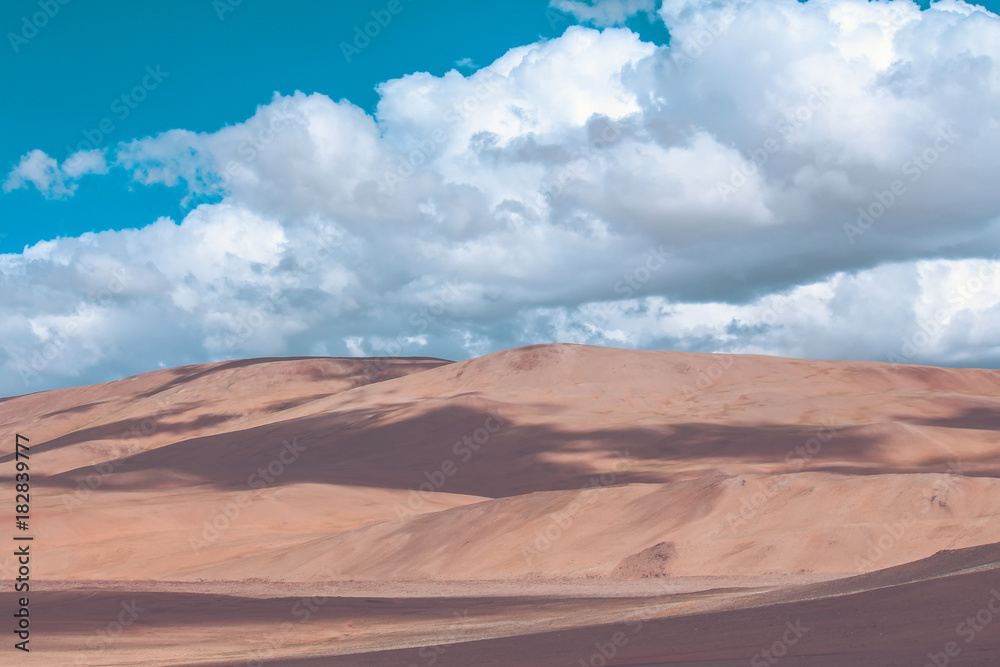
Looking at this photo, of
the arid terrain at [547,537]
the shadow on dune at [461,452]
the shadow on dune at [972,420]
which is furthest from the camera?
the shadow on dune at [972,420]

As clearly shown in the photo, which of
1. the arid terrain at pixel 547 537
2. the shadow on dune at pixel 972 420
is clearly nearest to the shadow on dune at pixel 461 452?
the arid terrain at pixel 547 537

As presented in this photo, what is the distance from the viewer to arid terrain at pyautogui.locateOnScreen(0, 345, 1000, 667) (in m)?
14.8

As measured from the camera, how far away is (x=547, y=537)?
102 feet

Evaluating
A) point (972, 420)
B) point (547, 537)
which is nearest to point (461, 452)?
point (547, 537)

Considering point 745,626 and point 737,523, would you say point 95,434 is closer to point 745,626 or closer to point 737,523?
point 737,523

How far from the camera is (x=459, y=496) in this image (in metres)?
49.0

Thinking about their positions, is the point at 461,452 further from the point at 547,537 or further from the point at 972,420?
the point at 972,420

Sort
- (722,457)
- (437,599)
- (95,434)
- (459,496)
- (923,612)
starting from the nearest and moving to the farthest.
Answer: (923,612) → (437,599) → (459,496) → (722,457) → (95,434)

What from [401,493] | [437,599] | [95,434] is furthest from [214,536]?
[95,434]

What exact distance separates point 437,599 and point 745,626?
1204cm

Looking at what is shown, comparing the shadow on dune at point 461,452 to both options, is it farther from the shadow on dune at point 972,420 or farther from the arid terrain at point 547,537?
the shadow on dune at point 972,420

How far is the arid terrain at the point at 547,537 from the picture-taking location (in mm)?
14758

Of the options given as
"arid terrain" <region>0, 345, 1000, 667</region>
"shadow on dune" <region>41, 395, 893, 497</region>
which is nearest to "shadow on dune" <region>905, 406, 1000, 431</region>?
"arid terrain" <region>0, 345, 1000, 667</region>

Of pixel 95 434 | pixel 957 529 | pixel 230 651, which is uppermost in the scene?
pixel 95 434
